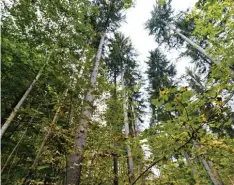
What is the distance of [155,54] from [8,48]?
49.9ft

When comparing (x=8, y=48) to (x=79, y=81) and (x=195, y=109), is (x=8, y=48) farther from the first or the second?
(x=195, y=109)

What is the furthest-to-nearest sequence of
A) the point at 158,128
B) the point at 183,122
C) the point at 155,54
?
1. the point at 155,54
2. the point at 158,128
3. the point at 183,122

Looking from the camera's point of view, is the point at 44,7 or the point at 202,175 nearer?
the point at 44,7

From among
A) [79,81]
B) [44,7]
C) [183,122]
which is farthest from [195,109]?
[44,7]

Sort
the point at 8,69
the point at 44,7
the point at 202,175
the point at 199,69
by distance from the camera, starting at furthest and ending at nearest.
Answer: the point at 199,69 < the point at 202,175 < the point at 44,7 < the point at 8,69

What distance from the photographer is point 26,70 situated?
4824mm

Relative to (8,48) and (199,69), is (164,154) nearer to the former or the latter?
(8,48)

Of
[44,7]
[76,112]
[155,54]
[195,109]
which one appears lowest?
[195,109]

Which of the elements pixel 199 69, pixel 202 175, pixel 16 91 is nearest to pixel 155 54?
pixel 199 69

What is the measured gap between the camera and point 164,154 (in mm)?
2018

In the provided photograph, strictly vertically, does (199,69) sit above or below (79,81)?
above

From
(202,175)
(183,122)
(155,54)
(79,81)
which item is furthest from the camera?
(155,54)

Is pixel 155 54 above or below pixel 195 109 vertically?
above

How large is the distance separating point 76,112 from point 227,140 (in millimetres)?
2984
